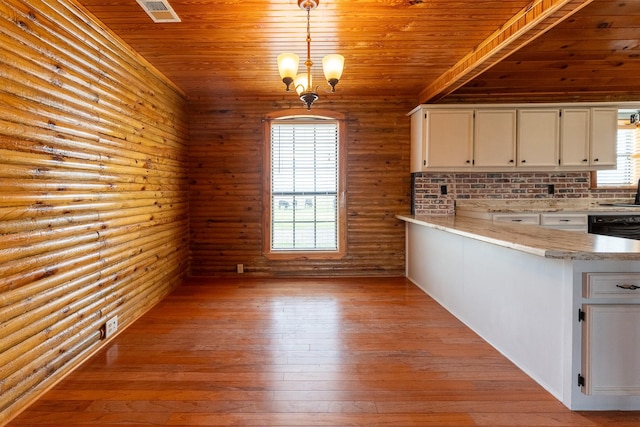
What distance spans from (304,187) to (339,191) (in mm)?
519

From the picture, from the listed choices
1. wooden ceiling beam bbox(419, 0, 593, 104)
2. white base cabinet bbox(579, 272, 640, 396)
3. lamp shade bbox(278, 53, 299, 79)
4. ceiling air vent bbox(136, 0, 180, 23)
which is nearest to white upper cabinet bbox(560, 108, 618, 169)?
wooden ceiling beam bbox(419, 0, 593, 104)

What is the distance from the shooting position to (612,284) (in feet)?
6.47

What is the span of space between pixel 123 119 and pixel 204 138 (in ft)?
6.25

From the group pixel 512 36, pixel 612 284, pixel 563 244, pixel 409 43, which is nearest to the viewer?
pixel 612 284

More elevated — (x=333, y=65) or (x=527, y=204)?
(x=333, y=65)

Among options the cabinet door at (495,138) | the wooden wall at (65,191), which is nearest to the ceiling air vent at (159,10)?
the wooden wall at (65,191)

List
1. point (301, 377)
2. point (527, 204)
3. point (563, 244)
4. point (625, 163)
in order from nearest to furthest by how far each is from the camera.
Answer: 1. point (563, 244)
2. point (301, 377)
3. point (527, 204)
4. point (625, 163)

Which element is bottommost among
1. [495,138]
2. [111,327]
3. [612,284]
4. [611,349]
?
[111,327]

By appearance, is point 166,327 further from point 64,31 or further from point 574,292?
point 574,292

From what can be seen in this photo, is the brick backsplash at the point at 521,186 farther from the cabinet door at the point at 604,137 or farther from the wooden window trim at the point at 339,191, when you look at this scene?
the wooden window trim at the point at 339,191

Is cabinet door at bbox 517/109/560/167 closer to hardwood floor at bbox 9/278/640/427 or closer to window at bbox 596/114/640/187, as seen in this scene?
window at bbox 596/114/640/187

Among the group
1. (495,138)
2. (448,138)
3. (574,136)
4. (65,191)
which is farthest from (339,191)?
(65,191)

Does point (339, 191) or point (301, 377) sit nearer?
point (301, 377)

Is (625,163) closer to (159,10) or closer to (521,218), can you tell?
(521,218)
